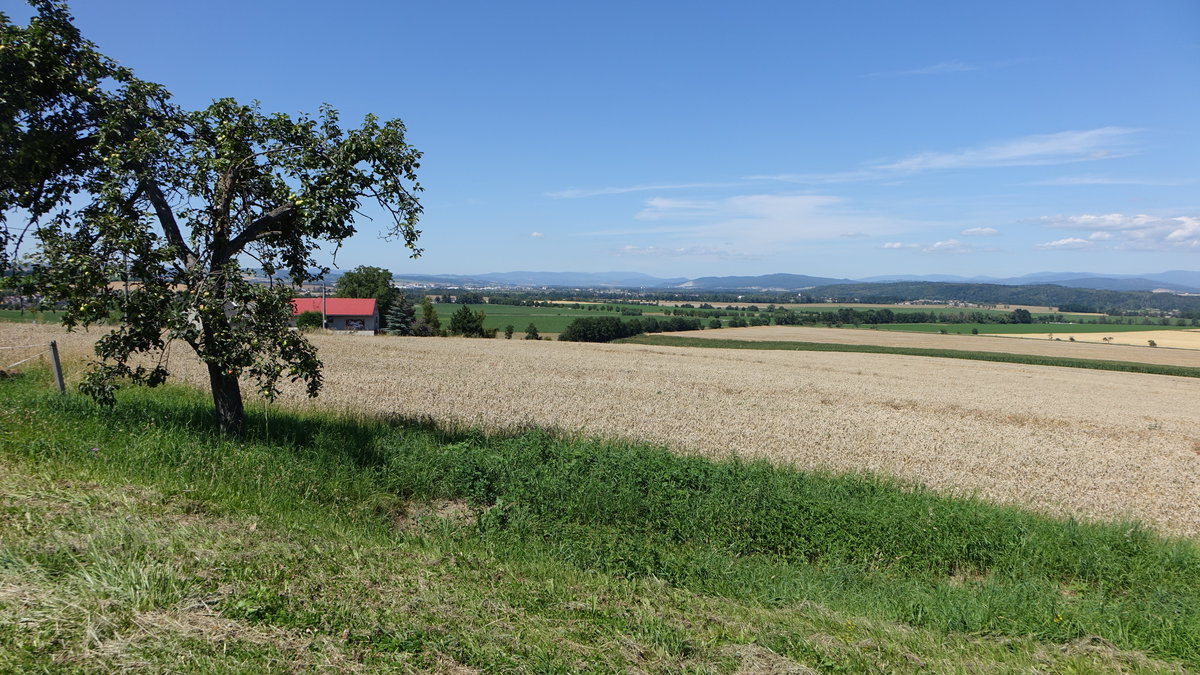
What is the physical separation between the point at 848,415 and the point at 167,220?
18082mm

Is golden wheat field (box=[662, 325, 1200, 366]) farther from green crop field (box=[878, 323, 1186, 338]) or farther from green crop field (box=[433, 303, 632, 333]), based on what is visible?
green crop field (box=[433, 303, 632, 333])

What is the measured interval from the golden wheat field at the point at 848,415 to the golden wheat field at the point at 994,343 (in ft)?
81.5

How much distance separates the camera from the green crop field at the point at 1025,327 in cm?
8706

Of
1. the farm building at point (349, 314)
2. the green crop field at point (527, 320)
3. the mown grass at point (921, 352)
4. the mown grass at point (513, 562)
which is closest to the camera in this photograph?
the mown grass at point (513, 562)

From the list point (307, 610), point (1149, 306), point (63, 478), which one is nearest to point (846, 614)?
point (307, 610)

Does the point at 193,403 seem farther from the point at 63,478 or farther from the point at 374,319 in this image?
the point at 374,319

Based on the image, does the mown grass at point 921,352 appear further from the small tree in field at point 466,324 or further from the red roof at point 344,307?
the red roof at point 344,307

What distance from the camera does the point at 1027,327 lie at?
9588cm

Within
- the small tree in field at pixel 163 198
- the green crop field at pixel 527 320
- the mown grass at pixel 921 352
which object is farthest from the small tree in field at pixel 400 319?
the small tree in field at pixel 163 198

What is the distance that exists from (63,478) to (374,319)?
62.9 m

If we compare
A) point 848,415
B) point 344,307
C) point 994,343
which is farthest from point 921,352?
point 344,307

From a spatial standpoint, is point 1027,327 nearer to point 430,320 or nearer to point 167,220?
point 430,320

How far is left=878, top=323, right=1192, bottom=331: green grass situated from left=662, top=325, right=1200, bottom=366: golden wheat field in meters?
7.40

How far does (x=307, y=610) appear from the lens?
170 inches
